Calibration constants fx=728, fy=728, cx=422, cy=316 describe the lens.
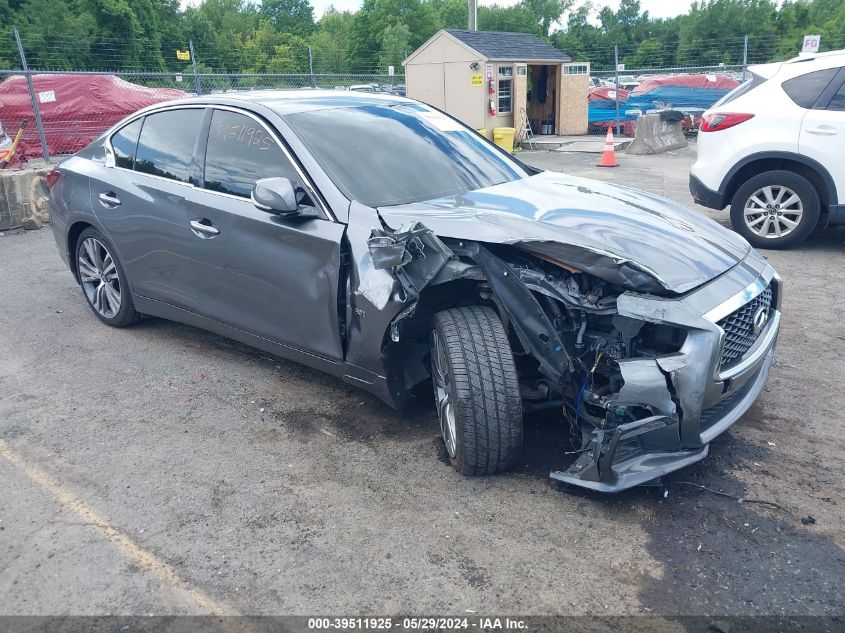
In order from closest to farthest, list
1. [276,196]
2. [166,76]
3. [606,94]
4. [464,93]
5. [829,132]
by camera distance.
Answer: [276,196], [829,132], [166,76], [464,93], [606,94]

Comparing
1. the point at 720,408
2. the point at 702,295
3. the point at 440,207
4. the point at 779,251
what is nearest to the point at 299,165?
the point at 440,207

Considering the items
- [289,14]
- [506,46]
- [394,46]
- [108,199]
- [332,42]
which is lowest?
[108,199]

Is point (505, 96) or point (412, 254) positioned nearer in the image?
point (412, 254)

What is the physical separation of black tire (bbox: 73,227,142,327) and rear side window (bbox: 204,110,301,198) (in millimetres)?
1249

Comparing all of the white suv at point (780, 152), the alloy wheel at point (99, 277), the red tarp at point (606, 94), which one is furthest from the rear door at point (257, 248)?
the red tarp at point (606, 94)

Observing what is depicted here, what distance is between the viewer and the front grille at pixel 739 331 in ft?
10.4

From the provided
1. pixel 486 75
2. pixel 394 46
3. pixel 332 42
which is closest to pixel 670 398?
pixel 486 75

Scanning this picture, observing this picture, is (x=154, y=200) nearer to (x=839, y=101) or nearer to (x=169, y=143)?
(x=169, y=143)

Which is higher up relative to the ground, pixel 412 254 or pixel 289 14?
pixel 289 14

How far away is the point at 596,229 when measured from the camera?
3.45m

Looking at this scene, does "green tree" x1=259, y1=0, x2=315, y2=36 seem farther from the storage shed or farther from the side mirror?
the side mirror

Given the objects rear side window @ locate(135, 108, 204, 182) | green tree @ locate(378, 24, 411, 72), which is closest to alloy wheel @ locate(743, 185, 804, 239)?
rear side window @ locate(135, 108, 204, 182)

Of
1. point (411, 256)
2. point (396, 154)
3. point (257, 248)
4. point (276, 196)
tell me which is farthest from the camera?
point (396, 154)

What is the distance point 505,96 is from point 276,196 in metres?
14.8
